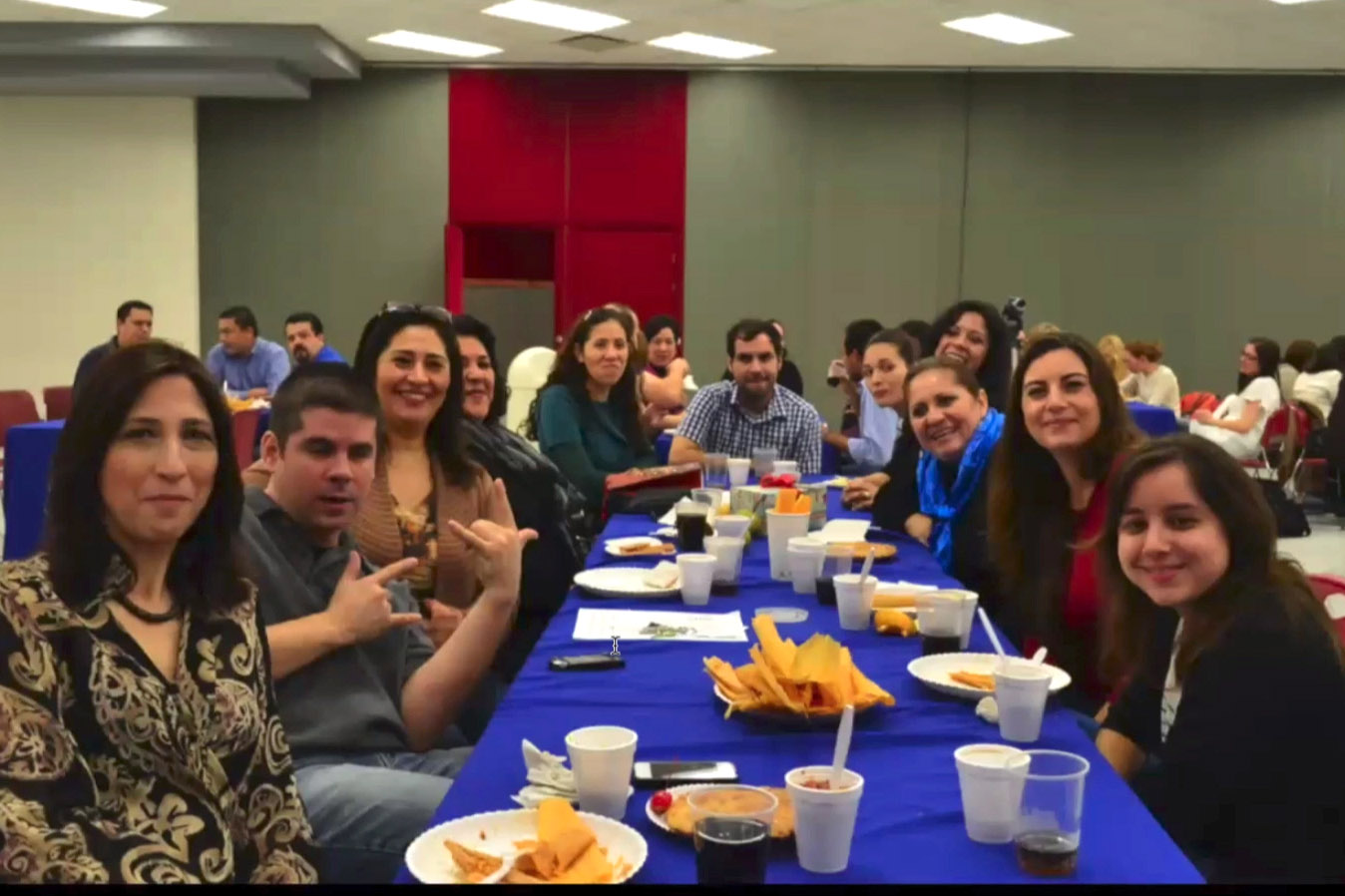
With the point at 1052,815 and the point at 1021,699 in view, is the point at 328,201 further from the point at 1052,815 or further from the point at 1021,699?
the point at 1052,815

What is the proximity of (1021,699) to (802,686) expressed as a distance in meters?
0.32

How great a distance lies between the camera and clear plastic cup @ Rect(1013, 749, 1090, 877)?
1.47 metres

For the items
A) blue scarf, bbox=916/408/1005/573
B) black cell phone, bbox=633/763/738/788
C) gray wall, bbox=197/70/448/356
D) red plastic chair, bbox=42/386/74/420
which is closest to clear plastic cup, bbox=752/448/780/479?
blue scarf, bbox=916/408/1005/573

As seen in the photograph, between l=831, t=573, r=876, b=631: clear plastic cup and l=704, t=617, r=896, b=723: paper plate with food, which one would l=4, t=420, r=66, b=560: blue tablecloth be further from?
l=704, t=617, r=896, b=723: paper plate with food

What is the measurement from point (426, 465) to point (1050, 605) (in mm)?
1504

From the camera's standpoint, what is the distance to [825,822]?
145cm

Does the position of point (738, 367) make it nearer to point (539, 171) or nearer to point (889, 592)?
point (889, 592)

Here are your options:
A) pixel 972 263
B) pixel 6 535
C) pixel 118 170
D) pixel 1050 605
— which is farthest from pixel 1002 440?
pixel 118 170

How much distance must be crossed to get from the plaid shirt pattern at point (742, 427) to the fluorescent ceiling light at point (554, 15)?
13.9 ft

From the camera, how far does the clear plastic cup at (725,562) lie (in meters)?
3.04

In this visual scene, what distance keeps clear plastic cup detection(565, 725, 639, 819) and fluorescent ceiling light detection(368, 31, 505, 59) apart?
8898mm

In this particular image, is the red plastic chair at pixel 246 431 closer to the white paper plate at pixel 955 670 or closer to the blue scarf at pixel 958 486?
the blue scarf at pixel 958 486

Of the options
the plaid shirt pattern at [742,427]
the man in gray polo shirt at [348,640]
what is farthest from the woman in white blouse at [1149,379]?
the man in gray polo shirt at [348,640]

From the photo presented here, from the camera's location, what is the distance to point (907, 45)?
32.9 feet
